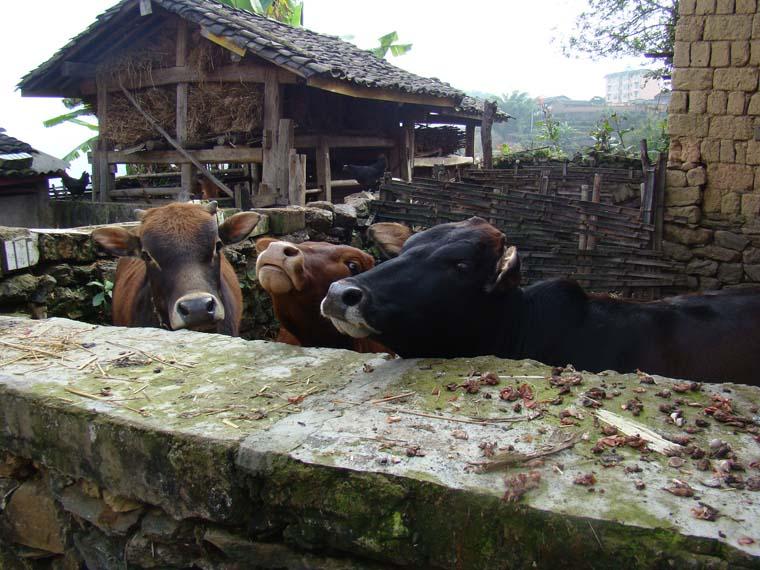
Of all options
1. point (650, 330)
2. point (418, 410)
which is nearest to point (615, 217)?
point (650, 330)

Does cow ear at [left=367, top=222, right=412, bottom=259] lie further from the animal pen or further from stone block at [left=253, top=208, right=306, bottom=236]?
the animal pen

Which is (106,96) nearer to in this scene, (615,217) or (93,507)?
(615,217)

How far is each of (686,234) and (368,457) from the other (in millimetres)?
8583

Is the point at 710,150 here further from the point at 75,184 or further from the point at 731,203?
the point at 75,184

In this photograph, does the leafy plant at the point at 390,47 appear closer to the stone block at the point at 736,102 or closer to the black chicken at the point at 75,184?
the black chicken at the point at 75,184

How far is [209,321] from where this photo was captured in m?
4.02

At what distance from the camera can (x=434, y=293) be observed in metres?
2.90

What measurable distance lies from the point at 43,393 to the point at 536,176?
1169 cm

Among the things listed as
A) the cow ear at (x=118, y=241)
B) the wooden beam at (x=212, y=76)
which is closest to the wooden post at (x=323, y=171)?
the wooden beam at (x=212, y=76)

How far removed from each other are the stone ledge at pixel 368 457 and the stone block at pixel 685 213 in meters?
7.60

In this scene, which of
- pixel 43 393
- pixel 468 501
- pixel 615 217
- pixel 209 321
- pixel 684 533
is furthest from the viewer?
pixel 615 217

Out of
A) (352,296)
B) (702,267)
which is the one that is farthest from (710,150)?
(352,296)

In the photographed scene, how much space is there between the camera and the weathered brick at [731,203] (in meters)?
8.80

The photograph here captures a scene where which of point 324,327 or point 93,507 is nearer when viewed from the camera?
point 93,507
